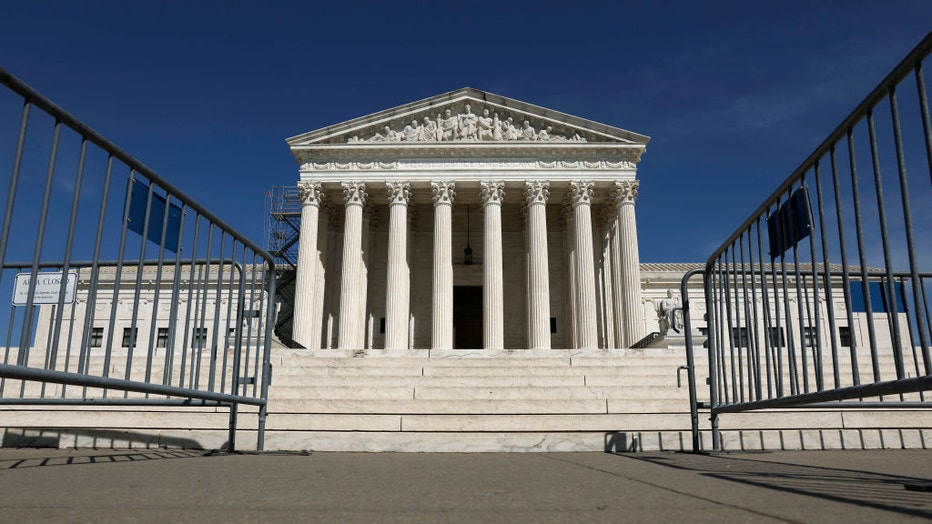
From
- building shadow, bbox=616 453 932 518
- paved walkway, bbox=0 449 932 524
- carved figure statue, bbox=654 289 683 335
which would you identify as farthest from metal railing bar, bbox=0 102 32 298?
carved figure statue, bbox=654 289 683 335

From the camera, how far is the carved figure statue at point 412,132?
32591 millimetres

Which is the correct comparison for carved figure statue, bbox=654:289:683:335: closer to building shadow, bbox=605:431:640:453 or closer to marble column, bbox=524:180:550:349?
marble column, bbox=524:180:550:349

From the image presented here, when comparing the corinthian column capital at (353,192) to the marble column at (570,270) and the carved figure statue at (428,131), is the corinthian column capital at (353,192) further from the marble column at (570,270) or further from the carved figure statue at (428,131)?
the marble column at (570,270)

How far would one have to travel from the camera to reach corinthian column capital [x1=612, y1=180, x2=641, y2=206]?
102ft

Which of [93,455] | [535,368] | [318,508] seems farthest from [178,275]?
[535,368]

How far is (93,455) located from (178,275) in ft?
7.66

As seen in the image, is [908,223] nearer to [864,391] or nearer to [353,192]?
[864,391]

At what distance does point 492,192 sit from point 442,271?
4.52m

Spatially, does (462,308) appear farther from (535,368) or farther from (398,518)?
(398,518)

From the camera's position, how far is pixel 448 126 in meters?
32.8

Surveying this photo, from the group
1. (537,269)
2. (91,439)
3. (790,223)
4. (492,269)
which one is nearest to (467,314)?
(492,269)

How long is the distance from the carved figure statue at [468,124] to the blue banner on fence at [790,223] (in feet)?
89.0

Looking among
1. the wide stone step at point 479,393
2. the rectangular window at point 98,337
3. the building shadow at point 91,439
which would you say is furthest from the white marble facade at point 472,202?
the building shadow at point 91,439

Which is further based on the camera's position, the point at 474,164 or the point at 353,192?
the point at 474,164
